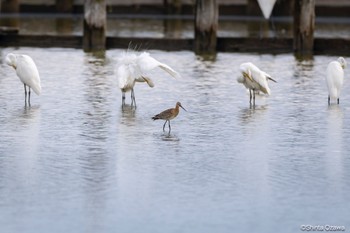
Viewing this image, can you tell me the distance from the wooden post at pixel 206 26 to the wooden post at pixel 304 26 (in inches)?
62.3

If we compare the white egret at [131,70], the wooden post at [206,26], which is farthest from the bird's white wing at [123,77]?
the wooden post at [206,26]

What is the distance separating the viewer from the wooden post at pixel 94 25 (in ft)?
78.3

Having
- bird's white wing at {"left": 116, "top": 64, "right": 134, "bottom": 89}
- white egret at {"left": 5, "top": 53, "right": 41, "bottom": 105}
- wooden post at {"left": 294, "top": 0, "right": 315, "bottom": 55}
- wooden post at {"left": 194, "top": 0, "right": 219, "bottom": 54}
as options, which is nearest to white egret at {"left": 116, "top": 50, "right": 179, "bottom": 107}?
bird's white wing at {"left": 116, "top": 64, "right": 134, "bottom": 89}

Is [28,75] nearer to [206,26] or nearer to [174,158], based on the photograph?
[174,158]

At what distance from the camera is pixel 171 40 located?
24266mm

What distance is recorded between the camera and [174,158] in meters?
12.8

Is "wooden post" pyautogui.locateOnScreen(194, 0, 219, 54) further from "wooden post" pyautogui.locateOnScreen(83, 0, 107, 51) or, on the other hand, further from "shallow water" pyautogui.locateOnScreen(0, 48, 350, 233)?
"shallow water" pyautogui.locateOnScreen(0, 48, 350, 233)

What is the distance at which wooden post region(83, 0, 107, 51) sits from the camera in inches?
940

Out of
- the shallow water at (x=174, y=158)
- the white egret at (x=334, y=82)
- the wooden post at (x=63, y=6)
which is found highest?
the wooden post at (x=63, y=6)

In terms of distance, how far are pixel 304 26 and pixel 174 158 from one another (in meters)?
11.3

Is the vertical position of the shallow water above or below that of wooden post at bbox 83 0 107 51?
below

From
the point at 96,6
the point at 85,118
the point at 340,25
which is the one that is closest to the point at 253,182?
the point at 85,118

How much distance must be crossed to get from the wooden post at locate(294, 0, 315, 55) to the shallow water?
3612 mm

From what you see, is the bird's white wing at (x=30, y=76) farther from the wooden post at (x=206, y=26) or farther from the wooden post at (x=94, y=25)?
the wooden post at (x=206, y=26)
